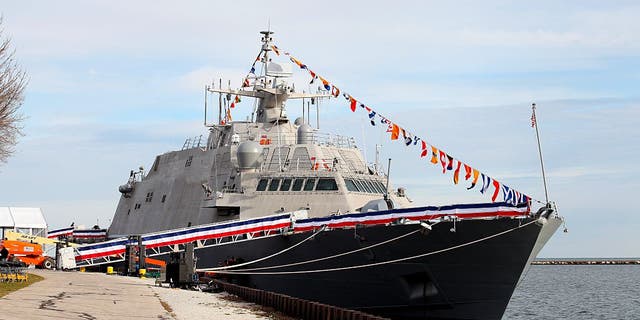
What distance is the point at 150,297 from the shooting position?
25.2m

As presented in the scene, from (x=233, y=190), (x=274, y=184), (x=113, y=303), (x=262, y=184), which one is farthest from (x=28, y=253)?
(x=113, y=303)

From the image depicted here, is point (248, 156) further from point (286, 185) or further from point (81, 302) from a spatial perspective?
point (81, 302)

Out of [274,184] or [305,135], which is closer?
[274,184]

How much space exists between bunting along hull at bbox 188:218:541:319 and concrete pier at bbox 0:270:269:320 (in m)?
3.24

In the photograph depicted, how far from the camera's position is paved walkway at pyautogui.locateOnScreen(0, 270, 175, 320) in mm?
18375

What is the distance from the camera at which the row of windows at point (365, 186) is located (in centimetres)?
3347

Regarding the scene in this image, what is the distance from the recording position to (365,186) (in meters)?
34.2

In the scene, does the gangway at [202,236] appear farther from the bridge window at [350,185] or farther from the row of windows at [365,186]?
the row of windows at [365,186]

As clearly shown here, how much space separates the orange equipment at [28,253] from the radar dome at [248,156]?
47.8 ft

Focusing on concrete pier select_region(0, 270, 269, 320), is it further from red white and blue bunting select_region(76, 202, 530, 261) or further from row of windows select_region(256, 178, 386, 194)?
row of windows select_region(256, 178, 386, 194)

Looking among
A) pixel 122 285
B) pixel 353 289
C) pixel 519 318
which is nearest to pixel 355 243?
pixel 353 289

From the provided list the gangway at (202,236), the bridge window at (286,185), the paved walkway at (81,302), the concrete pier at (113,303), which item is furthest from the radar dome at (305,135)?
the paved walkway at (81,302)

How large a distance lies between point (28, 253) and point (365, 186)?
61.7 feet

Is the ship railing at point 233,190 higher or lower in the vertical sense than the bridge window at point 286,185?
lower
